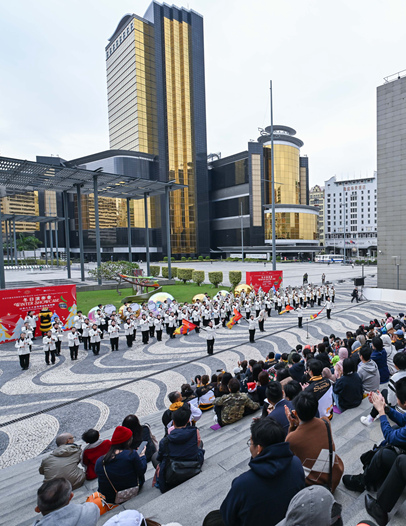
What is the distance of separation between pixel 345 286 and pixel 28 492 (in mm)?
32076

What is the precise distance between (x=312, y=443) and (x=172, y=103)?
82263mm

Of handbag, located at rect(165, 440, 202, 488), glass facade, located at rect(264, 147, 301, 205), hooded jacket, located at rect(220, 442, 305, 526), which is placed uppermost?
glass facade, located at rect(264, 147, 301, 205)

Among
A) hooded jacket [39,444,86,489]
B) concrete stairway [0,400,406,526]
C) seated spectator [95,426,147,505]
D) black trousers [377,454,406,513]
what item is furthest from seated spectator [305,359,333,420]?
hooded jacket [39,444,86,489]

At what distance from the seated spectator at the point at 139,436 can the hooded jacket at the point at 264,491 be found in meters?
2.08

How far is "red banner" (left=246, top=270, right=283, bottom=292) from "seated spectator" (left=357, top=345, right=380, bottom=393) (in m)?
16.8

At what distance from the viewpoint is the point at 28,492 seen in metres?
4.43

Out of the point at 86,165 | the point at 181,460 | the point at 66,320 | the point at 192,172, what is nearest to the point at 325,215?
the point at 192,172

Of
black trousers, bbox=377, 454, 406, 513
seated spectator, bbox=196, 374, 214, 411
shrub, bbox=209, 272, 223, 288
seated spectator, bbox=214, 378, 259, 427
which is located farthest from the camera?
shrub, bbox=209, 272, 223, 288

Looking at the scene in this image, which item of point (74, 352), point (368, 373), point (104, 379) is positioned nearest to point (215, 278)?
point (74, 352)

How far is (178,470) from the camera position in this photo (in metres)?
3.74

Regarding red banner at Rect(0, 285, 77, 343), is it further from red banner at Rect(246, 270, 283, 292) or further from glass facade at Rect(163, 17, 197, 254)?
glass facade at Rect(163, 17, 197, 254)

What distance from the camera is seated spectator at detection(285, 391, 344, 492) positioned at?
9.59ft

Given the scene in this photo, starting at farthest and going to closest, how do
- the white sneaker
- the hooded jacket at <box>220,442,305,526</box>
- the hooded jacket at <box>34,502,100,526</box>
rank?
the white sneaker < the hooded jacket at <box>34,502,100,526</box> < the hooded jacket at <box>220,442,305,526</box>

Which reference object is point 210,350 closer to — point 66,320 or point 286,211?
point 66,320
